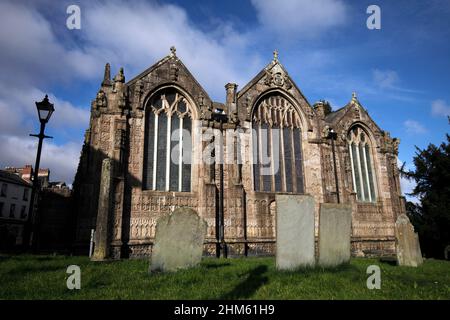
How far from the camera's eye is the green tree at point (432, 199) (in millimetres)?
19312

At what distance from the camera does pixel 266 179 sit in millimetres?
17906

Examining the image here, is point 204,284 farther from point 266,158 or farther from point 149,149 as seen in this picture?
point 266,158

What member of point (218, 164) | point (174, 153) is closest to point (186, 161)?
point (174, 153)

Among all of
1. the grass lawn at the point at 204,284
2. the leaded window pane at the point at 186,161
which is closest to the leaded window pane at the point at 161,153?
the leaded window pane at the point at 186,161

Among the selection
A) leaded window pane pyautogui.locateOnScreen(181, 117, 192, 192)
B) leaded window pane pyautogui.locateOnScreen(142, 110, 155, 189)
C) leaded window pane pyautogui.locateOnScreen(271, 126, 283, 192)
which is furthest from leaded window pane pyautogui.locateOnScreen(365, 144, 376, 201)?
leaded window pane pyautogui.locateOnScreen(142, 110, 155, 189)

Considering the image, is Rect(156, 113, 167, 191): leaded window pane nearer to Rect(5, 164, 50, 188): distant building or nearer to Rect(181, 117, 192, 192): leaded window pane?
Rect(181, 117, 192, 192): leaded window pane

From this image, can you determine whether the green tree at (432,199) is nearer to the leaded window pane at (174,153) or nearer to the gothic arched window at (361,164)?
the gothic arched window at (361,164)

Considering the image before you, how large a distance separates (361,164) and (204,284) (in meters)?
18.6

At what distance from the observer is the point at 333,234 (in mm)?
9289

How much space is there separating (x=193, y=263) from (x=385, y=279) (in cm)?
484

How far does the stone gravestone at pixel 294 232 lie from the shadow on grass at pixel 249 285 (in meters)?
0.72

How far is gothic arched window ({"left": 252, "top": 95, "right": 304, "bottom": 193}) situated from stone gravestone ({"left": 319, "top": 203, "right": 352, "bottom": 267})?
8113mm
